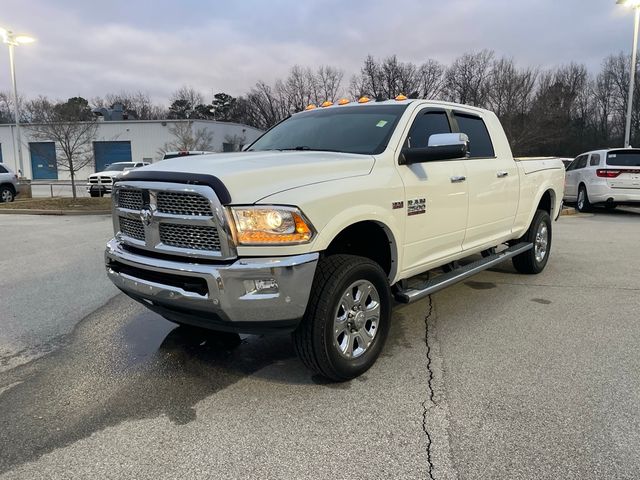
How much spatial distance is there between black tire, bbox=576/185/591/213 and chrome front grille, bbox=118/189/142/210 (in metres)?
13.6

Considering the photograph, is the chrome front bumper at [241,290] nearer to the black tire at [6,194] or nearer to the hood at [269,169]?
the hood at [269,169]

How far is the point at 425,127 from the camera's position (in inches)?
176

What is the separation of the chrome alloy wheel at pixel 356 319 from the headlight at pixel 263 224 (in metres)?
0.63

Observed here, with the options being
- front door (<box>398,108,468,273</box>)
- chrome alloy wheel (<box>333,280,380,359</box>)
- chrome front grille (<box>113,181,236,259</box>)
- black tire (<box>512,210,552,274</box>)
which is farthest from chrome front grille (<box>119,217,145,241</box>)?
black tire (<box>512,210,552,274</box>)

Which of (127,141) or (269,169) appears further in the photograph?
(127,141)

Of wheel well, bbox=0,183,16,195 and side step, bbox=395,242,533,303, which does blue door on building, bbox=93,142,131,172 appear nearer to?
wheel well, bbox=0,183,16,195

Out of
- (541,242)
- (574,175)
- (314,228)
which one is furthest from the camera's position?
(574,175)

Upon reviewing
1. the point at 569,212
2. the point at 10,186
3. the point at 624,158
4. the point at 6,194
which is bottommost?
the point at 569,212

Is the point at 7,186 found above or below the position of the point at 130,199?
below

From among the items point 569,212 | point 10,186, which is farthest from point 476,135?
point 10,186

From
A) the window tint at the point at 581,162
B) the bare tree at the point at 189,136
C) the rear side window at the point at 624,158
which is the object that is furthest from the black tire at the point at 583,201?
the bare tree at the point at 189,136

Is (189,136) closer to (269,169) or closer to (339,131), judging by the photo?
(339,131)

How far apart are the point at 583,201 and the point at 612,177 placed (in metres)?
1.45

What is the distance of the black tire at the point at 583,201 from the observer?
14281 millimetres
